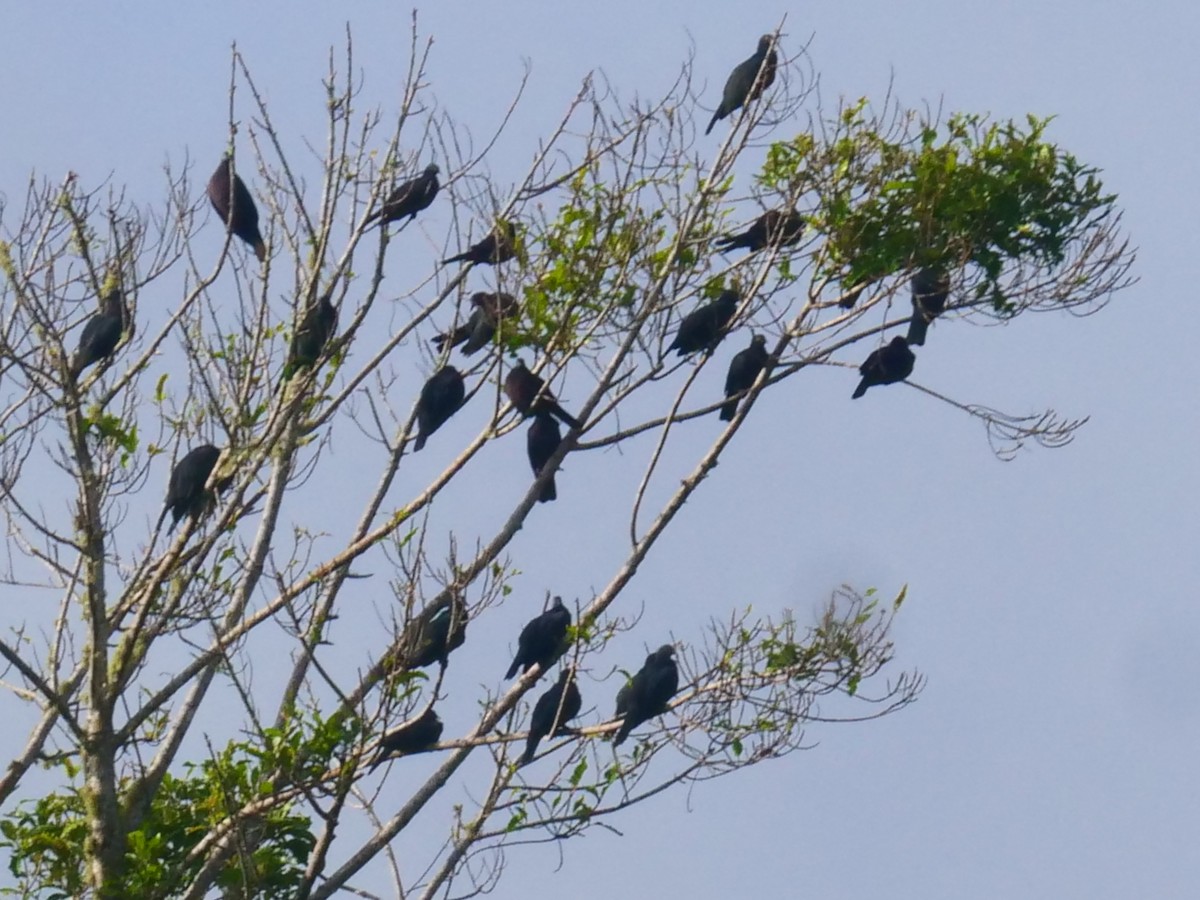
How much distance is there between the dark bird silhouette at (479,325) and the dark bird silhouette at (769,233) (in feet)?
3.91

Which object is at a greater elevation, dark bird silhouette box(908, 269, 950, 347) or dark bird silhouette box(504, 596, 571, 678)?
dark bird silhouette box(908, 269, 950, 347)

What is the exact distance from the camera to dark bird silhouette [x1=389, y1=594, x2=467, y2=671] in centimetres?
761

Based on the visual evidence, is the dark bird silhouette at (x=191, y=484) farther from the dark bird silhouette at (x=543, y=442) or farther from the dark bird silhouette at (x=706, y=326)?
the dark bird silhouette at (x=706, y=326)

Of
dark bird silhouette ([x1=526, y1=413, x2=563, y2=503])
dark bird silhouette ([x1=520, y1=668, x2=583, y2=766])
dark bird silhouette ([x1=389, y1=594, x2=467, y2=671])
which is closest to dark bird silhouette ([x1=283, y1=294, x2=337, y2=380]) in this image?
dark bird silhouette ([x1=526, y1=413, x2=563, y2=503])

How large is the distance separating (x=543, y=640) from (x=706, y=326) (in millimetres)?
1755

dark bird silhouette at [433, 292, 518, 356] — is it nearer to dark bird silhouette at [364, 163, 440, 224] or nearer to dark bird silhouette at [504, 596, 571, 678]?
dark bird silhouette at [364, 163, 440, 224]

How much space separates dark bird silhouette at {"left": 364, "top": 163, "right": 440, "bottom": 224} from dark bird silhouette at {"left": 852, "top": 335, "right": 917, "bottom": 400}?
2.44 m

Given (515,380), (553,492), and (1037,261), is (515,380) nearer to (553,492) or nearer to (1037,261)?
→ (553,492)

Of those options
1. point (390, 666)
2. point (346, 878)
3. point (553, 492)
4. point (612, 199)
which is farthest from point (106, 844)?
point (612, 199)

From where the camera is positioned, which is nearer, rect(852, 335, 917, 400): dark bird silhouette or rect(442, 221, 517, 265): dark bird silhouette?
rect(442, 221, 517, 265): dark bird silhouette

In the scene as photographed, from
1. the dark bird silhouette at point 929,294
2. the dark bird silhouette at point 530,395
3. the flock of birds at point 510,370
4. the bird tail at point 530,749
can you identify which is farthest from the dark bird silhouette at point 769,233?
the bird tail at point 530,749

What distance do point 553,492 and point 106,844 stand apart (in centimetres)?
262

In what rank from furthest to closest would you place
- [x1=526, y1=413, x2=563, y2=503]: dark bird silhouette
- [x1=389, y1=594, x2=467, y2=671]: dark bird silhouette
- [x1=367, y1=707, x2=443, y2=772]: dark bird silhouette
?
[x1=526, y1=413, x2=563, y2=503]: dark bird silhouette
[x1=367, y1=707, x2=443, y2=772]: dark bird silhouette
[x1=389, y1=594, x2=467, y2=671]: dark bird silhouette

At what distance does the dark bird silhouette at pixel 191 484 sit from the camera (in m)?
8.88
